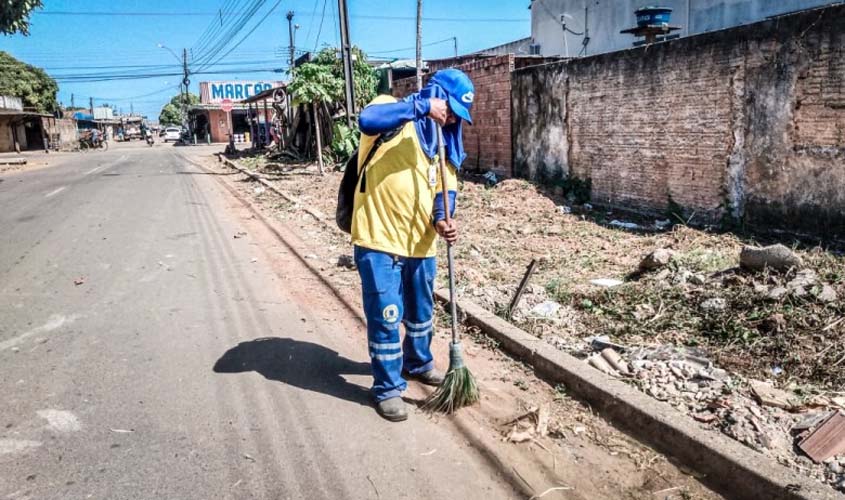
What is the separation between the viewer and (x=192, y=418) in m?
3.52

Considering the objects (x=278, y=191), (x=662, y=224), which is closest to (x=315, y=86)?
(x=278, y=191)

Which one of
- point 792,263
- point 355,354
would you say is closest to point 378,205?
point 355,354

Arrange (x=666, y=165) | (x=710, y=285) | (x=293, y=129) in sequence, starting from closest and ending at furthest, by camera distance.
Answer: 1. (x=710, y=285)
2. (x=666, y=165)
3. (x=293, y=129)

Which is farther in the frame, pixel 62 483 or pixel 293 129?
pixel 293 129

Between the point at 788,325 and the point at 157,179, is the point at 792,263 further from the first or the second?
the point at 157,179

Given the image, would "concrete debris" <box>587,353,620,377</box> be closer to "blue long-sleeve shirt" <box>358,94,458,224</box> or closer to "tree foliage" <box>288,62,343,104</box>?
"blue long-sleeve shirt" <box>358,94,458,224</box>

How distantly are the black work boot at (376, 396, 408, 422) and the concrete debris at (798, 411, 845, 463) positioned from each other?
1986mm

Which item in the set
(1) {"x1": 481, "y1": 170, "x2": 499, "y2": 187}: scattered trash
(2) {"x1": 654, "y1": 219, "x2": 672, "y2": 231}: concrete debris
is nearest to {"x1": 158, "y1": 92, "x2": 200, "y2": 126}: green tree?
(1) {"x1": 481, "y1": 170, "x2": 499, "y2": 187}: scattered trash

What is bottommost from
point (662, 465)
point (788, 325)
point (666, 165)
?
point (662, 465)

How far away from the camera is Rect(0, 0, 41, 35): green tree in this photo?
15875 millimetres

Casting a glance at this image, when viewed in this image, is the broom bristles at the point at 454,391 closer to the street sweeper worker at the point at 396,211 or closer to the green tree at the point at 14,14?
the street sweeper worker at the point at 396,211

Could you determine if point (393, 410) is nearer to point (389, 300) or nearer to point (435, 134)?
point (389, 300)

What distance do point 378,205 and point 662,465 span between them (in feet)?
6.58

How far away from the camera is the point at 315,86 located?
54.4 feet
